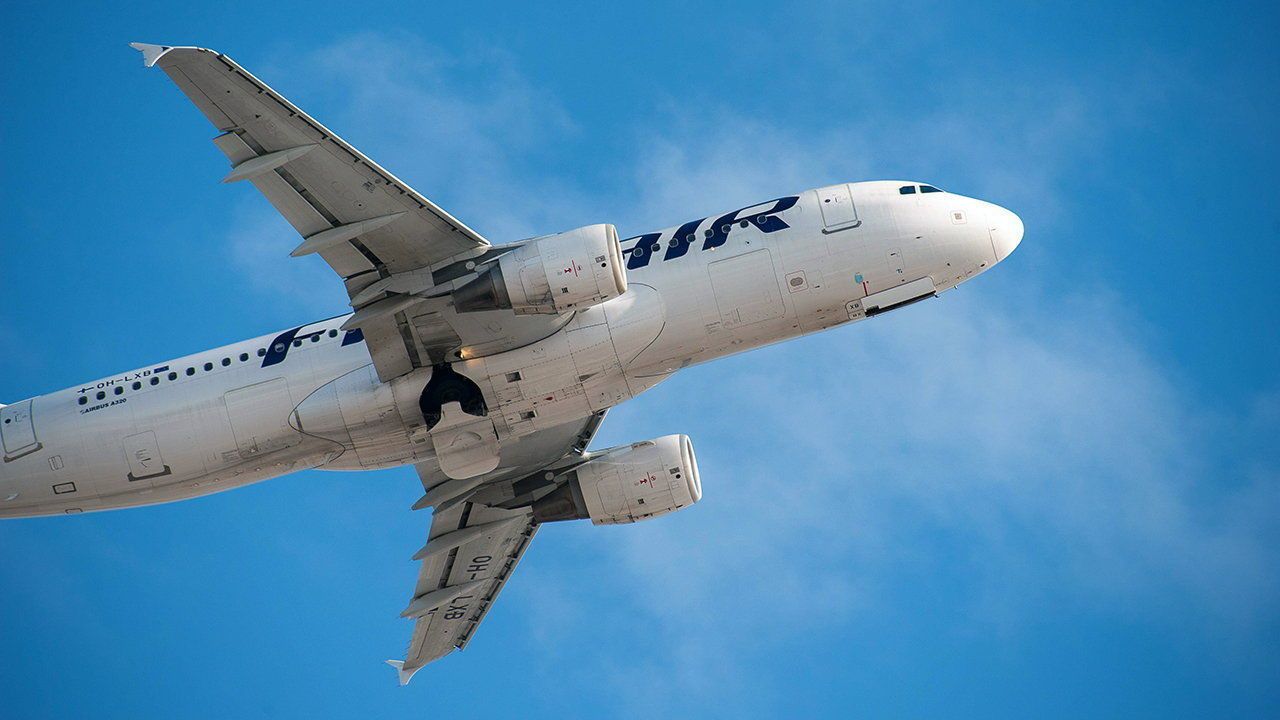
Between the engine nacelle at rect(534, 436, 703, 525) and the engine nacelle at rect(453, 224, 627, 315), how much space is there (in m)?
9.73

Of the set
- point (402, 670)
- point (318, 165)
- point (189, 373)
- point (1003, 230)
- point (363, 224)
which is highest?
point (318, 165)

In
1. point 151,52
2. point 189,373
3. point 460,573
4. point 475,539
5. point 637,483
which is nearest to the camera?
point 151,52

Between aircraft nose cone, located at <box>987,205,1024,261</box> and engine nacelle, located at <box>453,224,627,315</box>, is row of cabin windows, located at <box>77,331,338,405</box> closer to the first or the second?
engine nacelle, located at <box>453,224,627,315</box>

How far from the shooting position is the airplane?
112 ft

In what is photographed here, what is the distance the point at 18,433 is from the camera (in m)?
38.5

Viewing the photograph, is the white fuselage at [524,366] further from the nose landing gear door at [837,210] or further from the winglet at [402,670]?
the winglet at [402,670]

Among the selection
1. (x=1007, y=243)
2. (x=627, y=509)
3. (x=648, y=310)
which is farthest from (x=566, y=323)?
(x=1007, y=243)

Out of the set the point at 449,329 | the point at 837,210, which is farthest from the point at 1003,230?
the point at 449,329

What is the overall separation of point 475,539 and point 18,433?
1378cm

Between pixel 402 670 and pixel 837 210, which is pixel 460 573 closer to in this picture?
pixel 402 670

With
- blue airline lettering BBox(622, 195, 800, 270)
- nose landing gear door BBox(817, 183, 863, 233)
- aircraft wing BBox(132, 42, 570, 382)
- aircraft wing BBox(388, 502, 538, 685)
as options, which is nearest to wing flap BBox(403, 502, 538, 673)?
aircraft wing BBox(388, 502, 538, 685)

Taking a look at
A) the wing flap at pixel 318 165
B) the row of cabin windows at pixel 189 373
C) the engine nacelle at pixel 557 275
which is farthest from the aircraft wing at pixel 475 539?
the wing flap at pixel 318 165

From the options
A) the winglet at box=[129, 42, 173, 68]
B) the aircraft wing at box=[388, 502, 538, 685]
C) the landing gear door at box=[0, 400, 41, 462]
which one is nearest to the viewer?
the winglet at box=[129, 42, 173, 68]

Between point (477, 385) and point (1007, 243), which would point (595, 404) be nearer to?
point (477, 385)
